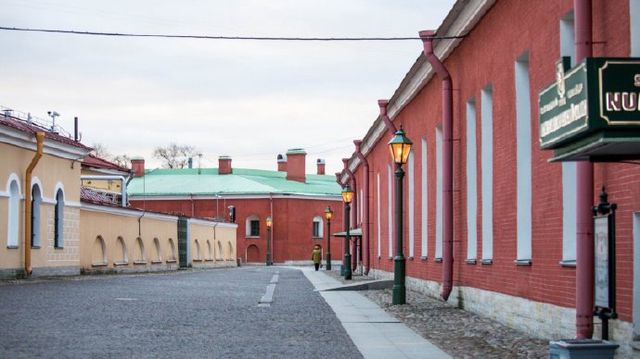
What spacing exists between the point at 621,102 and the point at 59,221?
1193 inches

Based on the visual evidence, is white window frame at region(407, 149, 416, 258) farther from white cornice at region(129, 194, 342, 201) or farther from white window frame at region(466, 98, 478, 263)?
white cornice at region(129, 194, 342, 201)

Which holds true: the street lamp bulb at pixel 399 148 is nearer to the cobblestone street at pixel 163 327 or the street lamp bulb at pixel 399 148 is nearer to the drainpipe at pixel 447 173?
the drainpipe at pixel 447 173

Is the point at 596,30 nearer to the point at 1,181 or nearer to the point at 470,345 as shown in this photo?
the point at 470,345

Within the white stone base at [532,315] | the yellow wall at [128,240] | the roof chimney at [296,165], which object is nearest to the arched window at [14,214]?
the yellow wall at [128,240]

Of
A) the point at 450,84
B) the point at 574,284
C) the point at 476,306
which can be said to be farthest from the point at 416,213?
the point at 574,284

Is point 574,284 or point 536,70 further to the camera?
point 536,70

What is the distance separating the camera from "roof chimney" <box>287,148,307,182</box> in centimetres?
9125

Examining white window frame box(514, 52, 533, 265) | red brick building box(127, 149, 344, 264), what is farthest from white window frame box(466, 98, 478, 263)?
red brick building box(127, 149, 344, 264)

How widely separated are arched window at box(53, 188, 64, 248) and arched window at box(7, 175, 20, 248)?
3.65 meters

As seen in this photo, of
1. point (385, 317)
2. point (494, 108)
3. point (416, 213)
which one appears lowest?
point (385, 317)

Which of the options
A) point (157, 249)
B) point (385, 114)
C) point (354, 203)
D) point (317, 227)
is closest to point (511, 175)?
point (385, 114)

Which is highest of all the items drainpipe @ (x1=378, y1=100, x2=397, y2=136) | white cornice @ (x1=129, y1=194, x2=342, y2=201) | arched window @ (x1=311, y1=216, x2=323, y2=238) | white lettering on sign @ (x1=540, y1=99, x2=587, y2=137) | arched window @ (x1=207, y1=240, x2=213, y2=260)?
drainpipe @ (x1=378, y1=100, x2=397, y2=136)

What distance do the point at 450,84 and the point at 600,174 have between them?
903cm

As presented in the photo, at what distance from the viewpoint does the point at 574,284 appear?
11055mm
